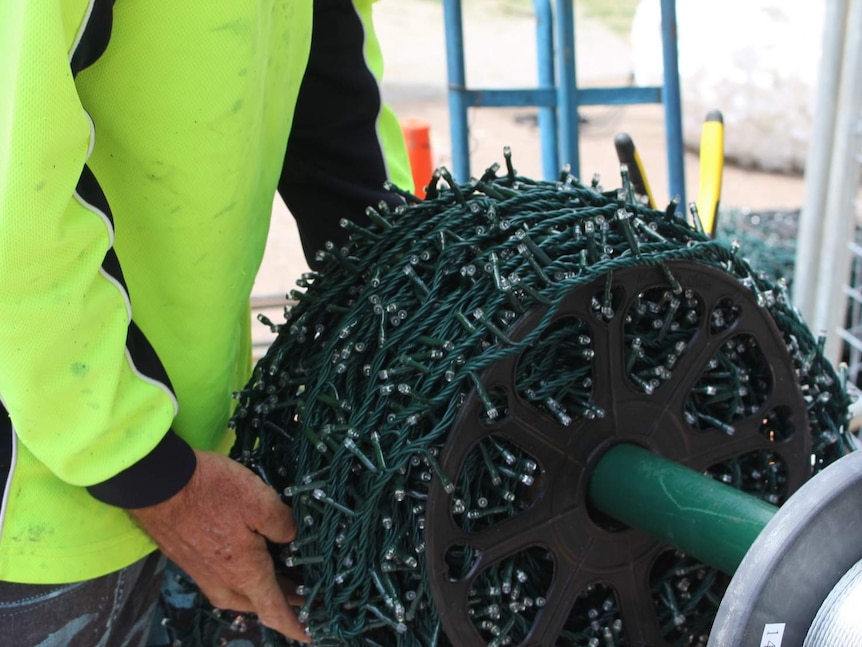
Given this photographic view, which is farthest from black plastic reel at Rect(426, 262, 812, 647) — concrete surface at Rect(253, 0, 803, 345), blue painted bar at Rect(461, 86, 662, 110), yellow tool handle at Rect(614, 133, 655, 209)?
concrete surface at Rect(253, 0, 803, 345)

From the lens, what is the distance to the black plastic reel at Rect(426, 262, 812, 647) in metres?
0.88

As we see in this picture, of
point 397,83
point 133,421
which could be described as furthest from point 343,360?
point 397,83

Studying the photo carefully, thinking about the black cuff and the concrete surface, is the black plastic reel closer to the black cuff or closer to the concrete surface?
the black cuff

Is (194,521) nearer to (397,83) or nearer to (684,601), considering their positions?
(684,601)

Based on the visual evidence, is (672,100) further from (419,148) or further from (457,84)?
(419,148)

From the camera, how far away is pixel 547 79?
2154mm

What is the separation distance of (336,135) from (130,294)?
1.30 feet

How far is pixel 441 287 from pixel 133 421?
0.29m

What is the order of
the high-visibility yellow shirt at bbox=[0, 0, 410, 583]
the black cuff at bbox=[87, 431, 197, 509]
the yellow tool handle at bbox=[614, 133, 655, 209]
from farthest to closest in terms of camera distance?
the yellow tool handle at bbox=[614, 133, 655, 209] < the black cuff at bbox=[87, 431, 197, 509] < the high-visibility yellow shirt at bbox=[0, 0, 410, 583]

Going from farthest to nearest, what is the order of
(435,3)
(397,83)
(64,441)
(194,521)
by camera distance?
(435,3), (397,83), (194,521), (64,441)

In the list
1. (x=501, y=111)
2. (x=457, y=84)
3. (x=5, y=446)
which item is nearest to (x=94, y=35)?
(x=5, y=446)

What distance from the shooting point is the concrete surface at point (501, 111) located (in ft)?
16.2

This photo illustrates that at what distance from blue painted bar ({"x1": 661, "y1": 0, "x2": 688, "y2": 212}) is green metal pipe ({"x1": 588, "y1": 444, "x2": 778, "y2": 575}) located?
1.09 metres

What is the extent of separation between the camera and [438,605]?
2.84 ft
